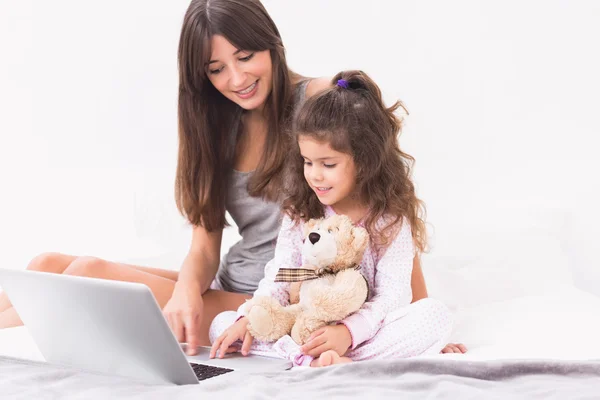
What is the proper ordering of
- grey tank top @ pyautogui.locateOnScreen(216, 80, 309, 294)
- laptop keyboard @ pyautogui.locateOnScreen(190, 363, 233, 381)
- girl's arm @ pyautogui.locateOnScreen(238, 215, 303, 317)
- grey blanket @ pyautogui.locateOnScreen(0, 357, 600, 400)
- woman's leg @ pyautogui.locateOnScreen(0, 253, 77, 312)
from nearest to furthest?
grey blanket @ pyautogui.locateOnScreen(0, 357, 600, 400)
laptop keyboard @ pyautogui.locateOnScreen(190, 363, 233, 381)
girl's arm @ pyautogui.locateOnScreen(238, 215, 303, 317)
woman's leg @ pyautogui.locateOnScreen(0, 253, 77, 312)
grey tank top @ pyautogui.locateOnScreen(216, 80, 309, 294)

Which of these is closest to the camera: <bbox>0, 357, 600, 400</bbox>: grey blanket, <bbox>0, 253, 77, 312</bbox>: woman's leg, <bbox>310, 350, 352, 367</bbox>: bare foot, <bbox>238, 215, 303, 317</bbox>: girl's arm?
<bbox>0, 357, 600, 400</bbox>: grey blanket

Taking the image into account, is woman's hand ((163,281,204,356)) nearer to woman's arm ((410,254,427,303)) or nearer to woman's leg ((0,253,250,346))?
woman's leg ((0,253,250,346))

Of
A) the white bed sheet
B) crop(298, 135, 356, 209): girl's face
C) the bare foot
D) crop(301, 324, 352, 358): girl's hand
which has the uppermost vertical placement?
crop(298, 135, 356, 209): girl's face

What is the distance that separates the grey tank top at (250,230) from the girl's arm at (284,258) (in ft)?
0.60

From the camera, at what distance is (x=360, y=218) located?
6.22ft

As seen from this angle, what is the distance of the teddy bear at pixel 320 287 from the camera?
1.75 m

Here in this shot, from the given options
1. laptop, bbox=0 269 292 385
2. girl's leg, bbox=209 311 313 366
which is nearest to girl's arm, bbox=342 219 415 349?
girl's leg, bbox=209 311 313 366

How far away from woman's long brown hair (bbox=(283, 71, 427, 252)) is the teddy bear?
87 mm

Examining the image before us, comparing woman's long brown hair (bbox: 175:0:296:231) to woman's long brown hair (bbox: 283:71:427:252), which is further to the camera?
woman's long brown hair (bbox: 175:0:296:231)

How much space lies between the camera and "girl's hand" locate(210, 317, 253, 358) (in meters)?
1.77

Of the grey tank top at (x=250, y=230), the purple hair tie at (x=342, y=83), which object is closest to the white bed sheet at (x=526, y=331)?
the grey tank top at (x=250, y=230)

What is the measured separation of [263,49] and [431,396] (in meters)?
0.99

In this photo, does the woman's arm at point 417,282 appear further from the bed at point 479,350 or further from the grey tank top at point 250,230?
the grey tank top at point 250,230

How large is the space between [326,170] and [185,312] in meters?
0.47
